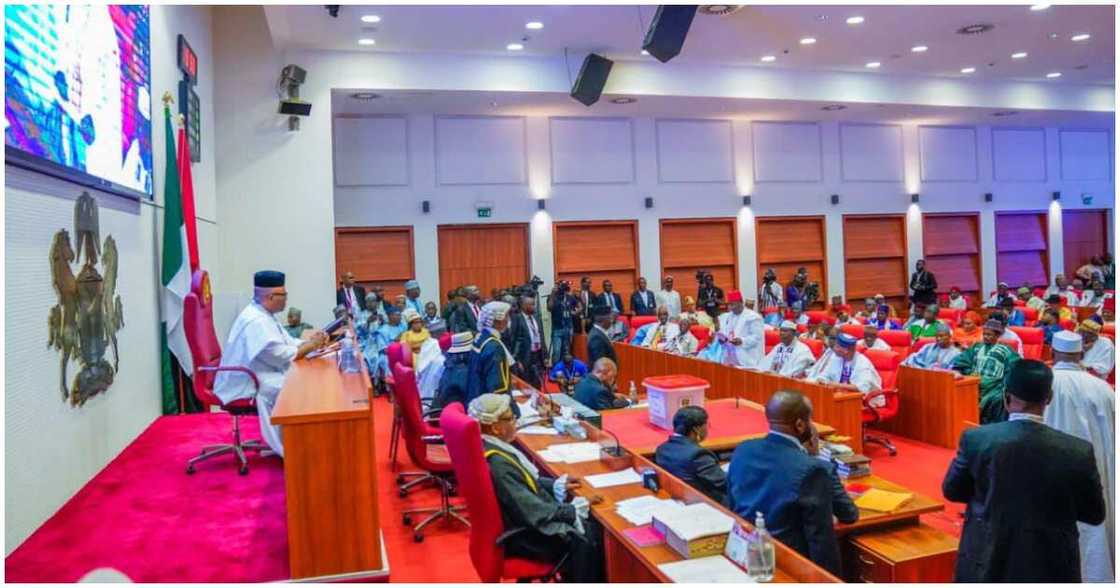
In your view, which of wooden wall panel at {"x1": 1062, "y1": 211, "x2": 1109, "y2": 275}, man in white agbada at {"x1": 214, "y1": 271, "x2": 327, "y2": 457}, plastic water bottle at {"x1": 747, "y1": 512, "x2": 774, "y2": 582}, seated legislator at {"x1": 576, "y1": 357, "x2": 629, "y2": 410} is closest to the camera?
plastic water bottle at {"x1": 747, "y1": 512, "x2": 774, "y2": 582}

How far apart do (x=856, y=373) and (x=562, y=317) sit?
5.79m

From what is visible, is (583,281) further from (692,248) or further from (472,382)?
(472,382)

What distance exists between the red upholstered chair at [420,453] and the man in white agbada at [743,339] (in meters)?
4.76

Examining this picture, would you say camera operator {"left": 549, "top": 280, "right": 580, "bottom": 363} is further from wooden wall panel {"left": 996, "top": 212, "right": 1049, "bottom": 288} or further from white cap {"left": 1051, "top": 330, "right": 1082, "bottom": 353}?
wooden wall panel {"left": 996, "top": 212, "right": 1049, "bottom": 288}

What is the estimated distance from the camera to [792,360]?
24.1ft

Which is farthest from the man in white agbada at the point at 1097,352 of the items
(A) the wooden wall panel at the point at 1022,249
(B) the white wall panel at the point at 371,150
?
(A) the wooden wall panel at the point at 1022,249

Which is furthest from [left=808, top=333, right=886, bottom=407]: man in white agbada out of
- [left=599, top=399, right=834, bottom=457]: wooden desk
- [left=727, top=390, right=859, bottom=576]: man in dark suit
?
[left=727, top=390, right=859, bottom=576]: man in dark suit

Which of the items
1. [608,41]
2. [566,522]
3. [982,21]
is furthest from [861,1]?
[566,522]

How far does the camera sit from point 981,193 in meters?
15.8

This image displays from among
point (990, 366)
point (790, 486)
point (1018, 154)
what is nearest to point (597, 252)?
point (990, 366)

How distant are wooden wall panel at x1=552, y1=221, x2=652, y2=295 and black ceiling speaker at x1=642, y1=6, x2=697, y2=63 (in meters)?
5.73

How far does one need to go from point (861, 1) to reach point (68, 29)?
835 centimetres

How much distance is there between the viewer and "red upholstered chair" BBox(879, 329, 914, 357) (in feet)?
26.3

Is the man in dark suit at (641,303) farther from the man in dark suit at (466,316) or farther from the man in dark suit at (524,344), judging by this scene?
the man in dark suit at (466,316)
